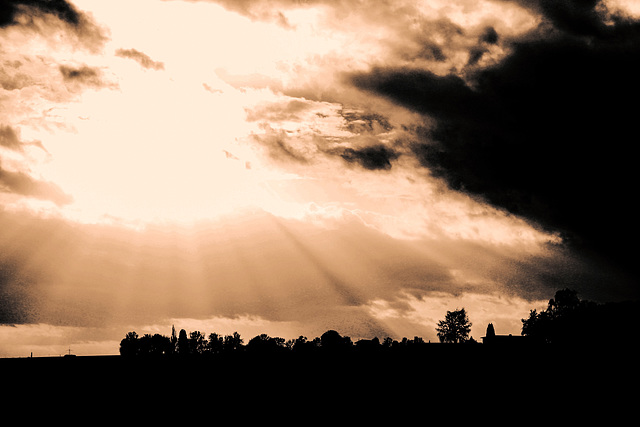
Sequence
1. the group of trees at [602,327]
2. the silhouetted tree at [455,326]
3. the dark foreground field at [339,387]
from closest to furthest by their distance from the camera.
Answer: the dark foreground field at [339,387] → the group of trees at [602,327] → the silhouetted tree at [455,326]

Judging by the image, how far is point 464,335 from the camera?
124 metres

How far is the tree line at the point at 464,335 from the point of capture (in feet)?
136

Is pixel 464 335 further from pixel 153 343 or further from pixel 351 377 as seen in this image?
pixel 351 377

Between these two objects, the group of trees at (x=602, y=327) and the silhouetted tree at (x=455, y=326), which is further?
the silhouetted tree at (x=455, y=326)

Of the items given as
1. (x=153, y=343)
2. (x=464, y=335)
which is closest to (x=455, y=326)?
(x=464, y=335)

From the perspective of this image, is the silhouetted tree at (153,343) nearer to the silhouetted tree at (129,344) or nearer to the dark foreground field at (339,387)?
the silhouetted tree at (129,344)

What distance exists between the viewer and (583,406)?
3045cm

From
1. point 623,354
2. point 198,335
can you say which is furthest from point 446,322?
point 623,354

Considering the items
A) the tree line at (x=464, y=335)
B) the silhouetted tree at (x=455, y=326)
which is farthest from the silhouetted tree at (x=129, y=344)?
the silhouetted tree at (x=455, y=326)

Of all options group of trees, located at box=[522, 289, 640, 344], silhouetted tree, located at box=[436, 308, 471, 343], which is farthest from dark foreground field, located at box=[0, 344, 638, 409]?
silhouetted tree, located at box=[436, 308, 471, 343]

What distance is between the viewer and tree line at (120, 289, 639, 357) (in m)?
41.5

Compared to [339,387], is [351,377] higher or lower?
higher

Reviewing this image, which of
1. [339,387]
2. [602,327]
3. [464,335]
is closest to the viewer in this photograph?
[339,387]

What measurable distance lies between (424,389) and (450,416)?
6.37 feet
